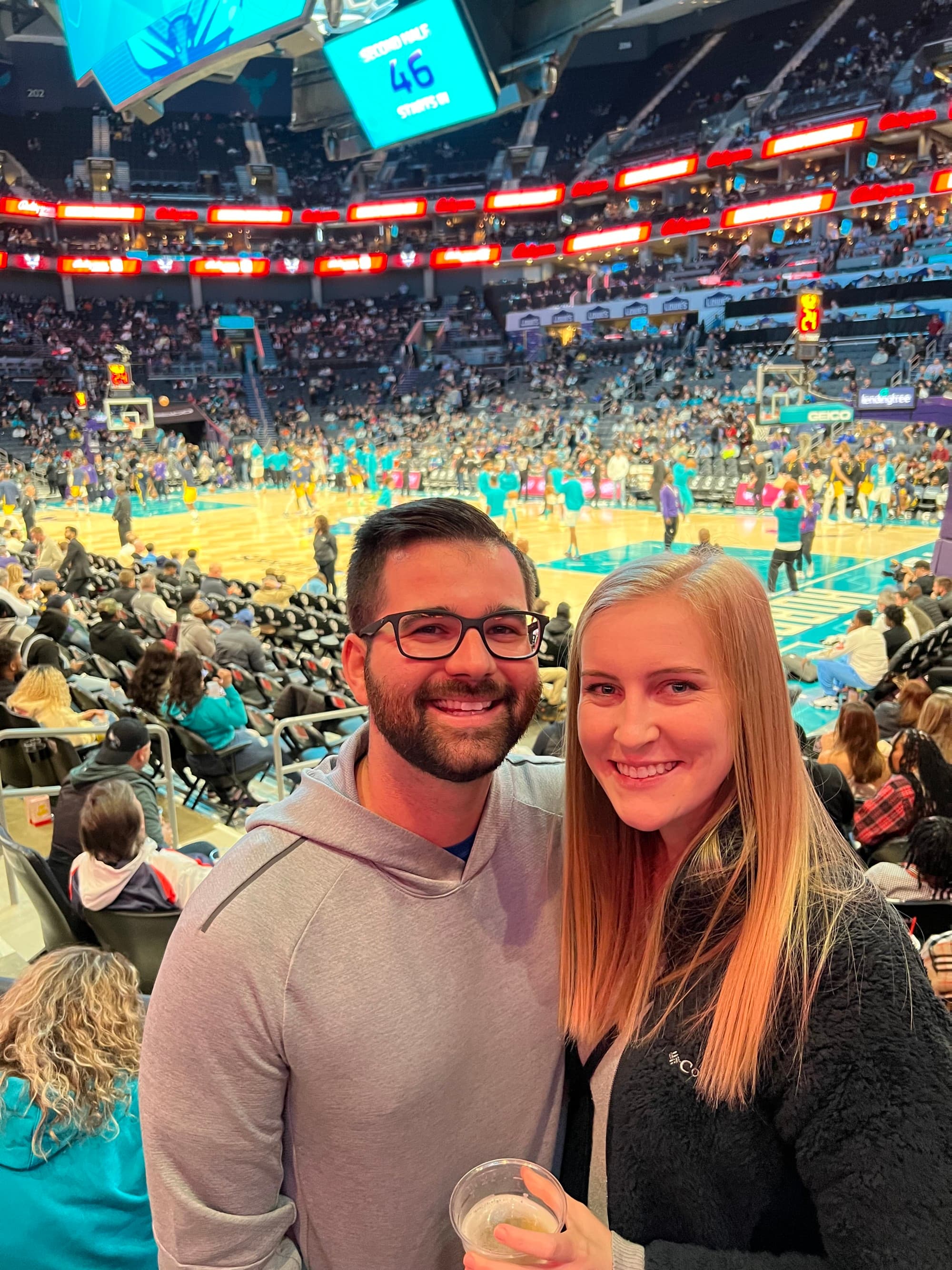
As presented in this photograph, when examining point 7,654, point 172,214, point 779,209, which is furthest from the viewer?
point 172,214

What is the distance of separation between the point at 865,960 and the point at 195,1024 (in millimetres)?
928

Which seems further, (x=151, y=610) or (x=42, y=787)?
(x=151, y=610)

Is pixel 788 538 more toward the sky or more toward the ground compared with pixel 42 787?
more toward the sky

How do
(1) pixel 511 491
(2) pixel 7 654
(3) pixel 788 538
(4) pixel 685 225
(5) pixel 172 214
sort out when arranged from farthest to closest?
1. (5) pixel 172 214
2. (4) pixel 685 225
3. (1) pixel 511 491
4. (3) pixel 788 538
5. (2) pixel 7 654

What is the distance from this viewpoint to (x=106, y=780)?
4492mm

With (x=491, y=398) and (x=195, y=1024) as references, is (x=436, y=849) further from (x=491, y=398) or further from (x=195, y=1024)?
(x=491, y=398)

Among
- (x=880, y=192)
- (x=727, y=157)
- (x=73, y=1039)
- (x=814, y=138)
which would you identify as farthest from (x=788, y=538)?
(x=727, y=157)

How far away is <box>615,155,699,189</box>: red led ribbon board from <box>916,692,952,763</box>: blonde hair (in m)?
43.3

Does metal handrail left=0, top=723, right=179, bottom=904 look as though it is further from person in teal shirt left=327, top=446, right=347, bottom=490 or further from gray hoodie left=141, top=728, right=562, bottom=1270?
person in teal shirt left=327, top=446, right=347, bottom=490

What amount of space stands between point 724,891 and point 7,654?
23.6ft

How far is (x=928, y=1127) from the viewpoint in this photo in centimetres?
113

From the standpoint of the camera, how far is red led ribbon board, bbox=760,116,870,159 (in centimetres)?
3675

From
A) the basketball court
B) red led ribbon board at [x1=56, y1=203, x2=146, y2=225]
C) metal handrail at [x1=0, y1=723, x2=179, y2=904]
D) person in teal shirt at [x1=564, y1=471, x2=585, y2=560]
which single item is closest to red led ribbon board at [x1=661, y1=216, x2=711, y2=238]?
the basketball court

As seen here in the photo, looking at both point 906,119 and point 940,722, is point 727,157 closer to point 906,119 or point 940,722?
point 906,119
